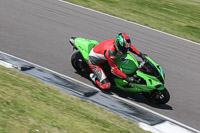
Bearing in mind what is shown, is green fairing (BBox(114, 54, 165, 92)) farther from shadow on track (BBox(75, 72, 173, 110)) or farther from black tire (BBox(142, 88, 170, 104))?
shadow on track (BBox(75, 72, 173, 110))

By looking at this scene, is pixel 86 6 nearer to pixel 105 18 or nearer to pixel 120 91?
pixel 105 18

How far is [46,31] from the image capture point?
41.4 feet

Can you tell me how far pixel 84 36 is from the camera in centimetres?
1267

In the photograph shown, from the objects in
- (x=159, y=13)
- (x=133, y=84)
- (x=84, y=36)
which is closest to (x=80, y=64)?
(x=133, y=84)

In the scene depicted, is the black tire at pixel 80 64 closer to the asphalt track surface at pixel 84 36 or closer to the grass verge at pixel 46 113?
the asphalt track surface at pixel 84 36

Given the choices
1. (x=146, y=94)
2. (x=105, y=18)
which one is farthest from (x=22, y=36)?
(x=146, y=94)

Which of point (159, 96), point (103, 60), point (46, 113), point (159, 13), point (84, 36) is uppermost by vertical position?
point (159, 13)

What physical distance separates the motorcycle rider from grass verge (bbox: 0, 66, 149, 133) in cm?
125

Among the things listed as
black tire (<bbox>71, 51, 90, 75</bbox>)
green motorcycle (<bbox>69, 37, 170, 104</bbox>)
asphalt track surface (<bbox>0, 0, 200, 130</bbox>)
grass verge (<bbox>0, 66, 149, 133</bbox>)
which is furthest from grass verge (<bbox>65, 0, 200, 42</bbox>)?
grass verge (<bbox>0, 66, 149, 133</bbox>)

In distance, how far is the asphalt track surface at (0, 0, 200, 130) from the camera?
9312 millimetres

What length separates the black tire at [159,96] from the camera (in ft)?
27.5

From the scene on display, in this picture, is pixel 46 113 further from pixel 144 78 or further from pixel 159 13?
pixel 159 13

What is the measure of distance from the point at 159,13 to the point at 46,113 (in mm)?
11193

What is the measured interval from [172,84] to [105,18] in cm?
572
